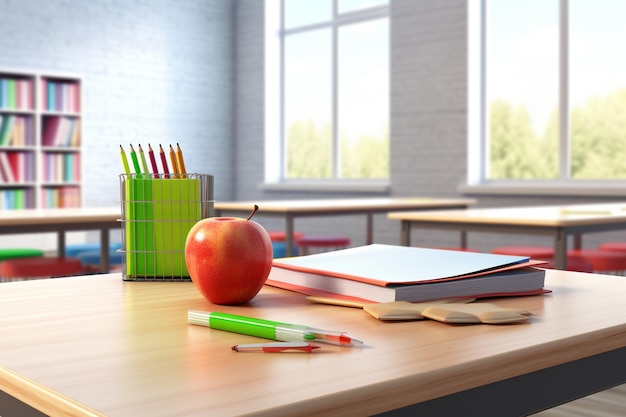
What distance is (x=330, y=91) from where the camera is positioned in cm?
773

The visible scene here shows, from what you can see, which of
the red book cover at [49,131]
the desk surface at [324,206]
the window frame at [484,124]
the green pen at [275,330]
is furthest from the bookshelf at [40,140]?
the green pen at [275,330]

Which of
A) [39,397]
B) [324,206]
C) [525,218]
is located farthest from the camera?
[324,206]

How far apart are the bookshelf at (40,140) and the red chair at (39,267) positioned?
3.03 meters

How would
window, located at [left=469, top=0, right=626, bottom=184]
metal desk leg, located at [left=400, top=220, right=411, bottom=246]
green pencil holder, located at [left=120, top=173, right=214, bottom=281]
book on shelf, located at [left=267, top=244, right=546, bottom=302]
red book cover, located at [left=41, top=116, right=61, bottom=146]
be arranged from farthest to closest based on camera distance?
1. red book cover, located at [left=41, top=116, right=61, bottom=146]
2. window, located at [left=469, top=0, right=626, bottom=184]
3. metal desk leg, located at [left=400, top=220, right=411, bottom=246]
4. green pencil holder, located at [left=120, top=173, right=214, bottom=281]
5. book on shelf, located at [left=267, top=244, right=546, bottom=302]

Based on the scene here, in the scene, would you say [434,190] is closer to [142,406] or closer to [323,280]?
[323,280]

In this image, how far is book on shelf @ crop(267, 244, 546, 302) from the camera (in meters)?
0.93

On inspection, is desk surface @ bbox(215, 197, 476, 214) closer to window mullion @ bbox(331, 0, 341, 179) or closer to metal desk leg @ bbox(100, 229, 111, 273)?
metal desk leg @ bbox(100, 229, 111, 273)

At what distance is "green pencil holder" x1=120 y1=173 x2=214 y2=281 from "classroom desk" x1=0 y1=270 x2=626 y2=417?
0.66 ft

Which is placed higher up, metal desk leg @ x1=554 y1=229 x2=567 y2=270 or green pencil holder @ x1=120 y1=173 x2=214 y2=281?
green pencil holder @ x1=120 y1=173 x2=214 y2=281

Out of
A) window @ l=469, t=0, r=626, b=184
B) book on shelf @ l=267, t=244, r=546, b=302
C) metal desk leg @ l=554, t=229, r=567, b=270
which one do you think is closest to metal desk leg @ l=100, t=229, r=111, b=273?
metal desk leg @ l=554, t=229, r=567, b=270

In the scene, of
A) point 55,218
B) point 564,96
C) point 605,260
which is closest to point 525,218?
point 605,260

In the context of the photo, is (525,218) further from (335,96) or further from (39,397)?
(335,96)

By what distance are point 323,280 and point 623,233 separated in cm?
503

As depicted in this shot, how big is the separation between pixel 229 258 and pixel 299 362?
27 cm
